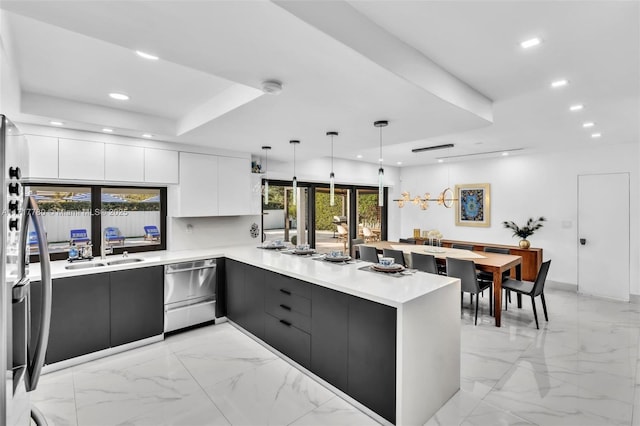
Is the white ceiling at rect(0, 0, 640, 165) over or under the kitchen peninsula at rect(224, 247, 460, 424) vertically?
over

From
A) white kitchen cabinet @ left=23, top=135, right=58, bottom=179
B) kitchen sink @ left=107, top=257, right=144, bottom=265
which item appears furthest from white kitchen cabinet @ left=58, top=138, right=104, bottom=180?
kitchen sink @ left=107, top=257, right=144, bottom=265

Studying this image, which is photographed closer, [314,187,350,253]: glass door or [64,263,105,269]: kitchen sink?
[64,263,105,269]: kitchen sink

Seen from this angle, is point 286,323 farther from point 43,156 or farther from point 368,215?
point 368,215

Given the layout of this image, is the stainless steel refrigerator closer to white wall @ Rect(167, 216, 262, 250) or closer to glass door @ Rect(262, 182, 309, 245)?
white wall @ Rect(167, 216, 262, 250)

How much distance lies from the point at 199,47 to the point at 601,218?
21.4ft

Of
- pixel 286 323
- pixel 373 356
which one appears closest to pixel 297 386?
pixel 286 323

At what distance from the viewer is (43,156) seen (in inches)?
120

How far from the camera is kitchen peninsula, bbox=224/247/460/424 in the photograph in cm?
210

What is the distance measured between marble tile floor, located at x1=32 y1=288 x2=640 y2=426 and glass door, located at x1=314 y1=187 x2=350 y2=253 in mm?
2825

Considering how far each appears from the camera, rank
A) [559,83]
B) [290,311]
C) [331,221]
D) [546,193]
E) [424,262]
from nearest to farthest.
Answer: [559,83]
[290,311]
[424,262]
[546,193]
[331,221]

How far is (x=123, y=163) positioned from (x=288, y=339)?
2.66 meters

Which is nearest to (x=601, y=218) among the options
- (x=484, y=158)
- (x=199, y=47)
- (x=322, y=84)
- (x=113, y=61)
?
(x=484, y=158)

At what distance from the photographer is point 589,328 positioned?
12.8 ft

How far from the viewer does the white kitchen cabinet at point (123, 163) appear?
3.47 metres
